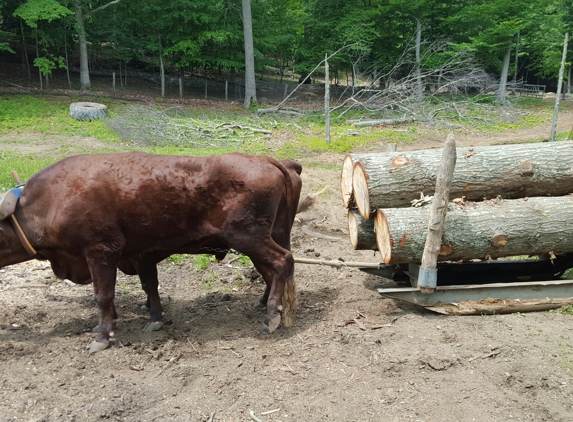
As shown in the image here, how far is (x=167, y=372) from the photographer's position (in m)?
4.93

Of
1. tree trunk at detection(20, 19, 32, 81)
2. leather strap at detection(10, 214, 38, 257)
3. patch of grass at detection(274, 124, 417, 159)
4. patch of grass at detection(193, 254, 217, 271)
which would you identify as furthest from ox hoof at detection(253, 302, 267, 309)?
tree trunk at detection(20, 19, 32, 81)

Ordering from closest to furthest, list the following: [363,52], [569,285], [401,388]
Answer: [401,388]
[569,285]
[363,52]

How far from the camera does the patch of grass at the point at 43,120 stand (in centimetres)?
1909

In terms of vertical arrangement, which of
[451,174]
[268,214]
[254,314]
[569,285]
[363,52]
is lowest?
[254,314]

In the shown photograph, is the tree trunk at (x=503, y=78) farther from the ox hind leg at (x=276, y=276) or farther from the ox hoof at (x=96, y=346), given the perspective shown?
the ox hoof at (x=96, y=346)

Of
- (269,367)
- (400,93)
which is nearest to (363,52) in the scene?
(400,93)

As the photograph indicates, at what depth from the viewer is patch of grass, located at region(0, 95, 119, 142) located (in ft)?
62.6

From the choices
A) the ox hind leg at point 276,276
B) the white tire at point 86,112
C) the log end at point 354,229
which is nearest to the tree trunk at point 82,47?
the white tire at point 86,112

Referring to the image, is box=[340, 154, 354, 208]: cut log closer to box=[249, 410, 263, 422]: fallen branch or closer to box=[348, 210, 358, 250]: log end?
box=[348, 210, 358, 250]: log end

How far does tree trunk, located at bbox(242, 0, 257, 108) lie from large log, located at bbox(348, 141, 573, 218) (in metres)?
22.6

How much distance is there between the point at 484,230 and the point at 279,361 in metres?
2.75

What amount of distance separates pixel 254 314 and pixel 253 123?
15.5 metres

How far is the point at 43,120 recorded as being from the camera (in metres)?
20.7

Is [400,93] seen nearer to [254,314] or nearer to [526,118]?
[526,118]
